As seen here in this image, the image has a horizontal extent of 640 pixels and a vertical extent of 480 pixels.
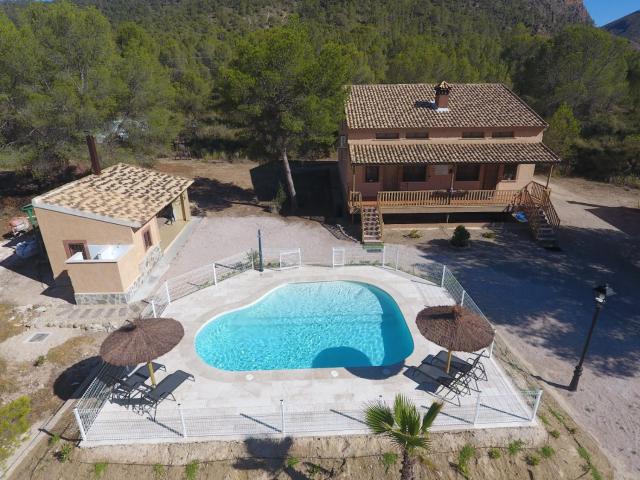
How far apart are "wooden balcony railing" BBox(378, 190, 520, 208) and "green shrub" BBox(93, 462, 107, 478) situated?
58.0ft

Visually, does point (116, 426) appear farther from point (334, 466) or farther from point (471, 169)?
point (471, 169)

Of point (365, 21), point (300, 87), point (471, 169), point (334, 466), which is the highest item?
point (365, 21)

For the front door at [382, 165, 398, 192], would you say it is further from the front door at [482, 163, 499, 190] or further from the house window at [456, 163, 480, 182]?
the front door at [482, 163, 499, 190]

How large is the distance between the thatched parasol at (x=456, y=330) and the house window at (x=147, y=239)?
12.8 meters

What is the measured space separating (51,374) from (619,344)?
1888cm

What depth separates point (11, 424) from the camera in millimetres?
7254

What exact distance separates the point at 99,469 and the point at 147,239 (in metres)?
10.9

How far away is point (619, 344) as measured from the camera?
13820 millimetres

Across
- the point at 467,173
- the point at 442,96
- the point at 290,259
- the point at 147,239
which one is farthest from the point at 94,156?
the point at 467,173

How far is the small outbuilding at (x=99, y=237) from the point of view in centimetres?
1543

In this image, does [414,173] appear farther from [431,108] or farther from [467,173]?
[431,108]

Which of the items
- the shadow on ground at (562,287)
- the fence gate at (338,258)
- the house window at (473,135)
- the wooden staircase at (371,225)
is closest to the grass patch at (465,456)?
the shadow on ground at (562,287)

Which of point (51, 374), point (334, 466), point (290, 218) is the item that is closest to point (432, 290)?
point (334, 466)

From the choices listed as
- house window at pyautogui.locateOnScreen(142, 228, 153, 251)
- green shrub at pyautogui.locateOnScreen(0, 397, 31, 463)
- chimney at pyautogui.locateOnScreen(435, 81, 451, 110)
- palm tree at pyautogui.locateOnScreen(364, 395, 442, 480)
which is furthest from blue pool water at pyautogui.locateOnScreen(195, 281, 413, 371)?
chimney at pyautogui.locateOnScreen(435, 81, 451, 110)
